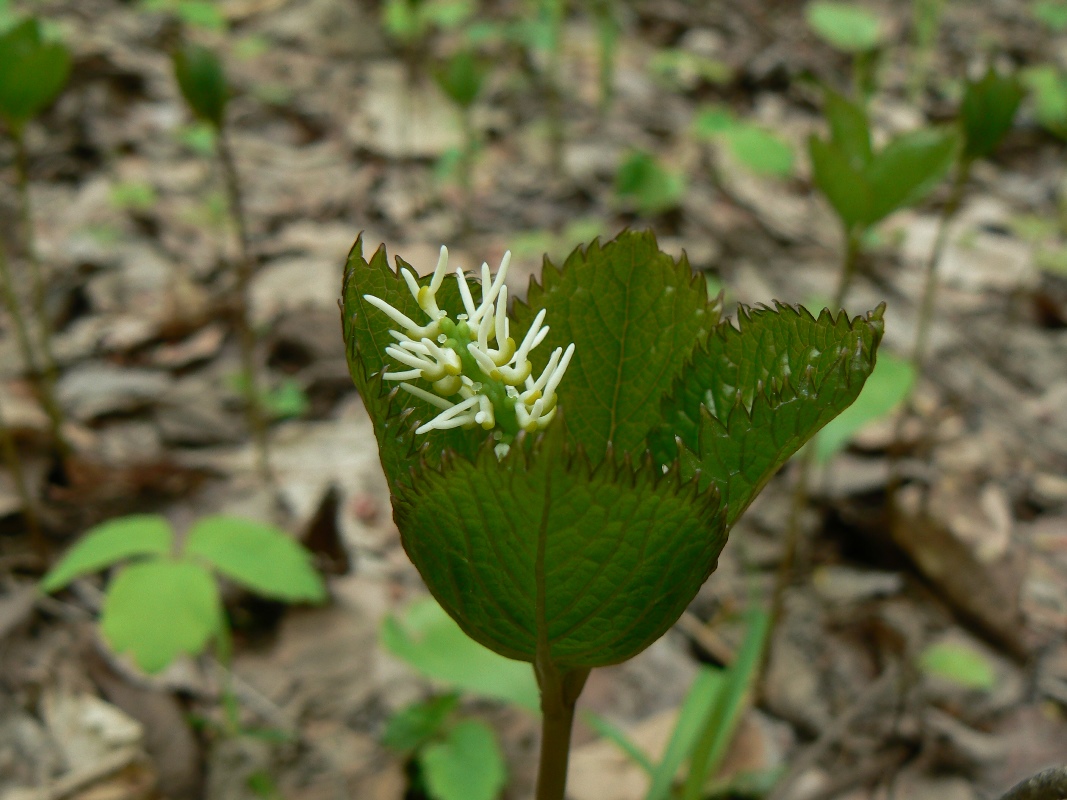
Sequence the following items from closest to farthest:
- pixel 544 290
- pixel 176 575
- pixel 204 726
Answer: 1. pixel 544 290
2. pixel 176 575
3. pixel 204 726

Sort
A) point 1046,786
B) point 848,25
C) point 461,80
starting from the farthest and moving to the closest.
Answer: point 461,80 < point 848,25 < point 1046,786

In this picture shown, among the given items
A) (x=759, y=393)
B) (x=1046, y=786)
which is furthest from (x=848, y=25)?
(x=1046, y=786)

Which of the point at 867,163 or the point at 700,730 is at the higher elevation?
the point at 867,163

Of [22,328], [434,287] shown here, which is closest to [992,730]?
[434,287]

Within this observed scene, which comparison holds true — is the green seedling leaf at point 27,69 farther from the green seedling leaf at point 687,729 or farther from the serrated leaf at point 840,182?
the green seedling leaf at point 687,729

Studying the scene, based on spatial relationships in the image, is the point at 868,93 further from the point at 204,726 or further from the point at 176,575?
the point at 204,726

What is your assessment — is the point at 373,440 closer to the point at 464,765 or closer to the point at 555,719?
the point at 464,765

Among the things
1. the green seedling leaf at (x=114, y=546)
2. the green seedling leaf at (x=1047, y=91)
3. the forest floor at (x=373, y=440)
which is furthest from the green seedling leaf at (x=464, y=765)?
Answer: the green seedling leaf at (x=1047, y=91)
